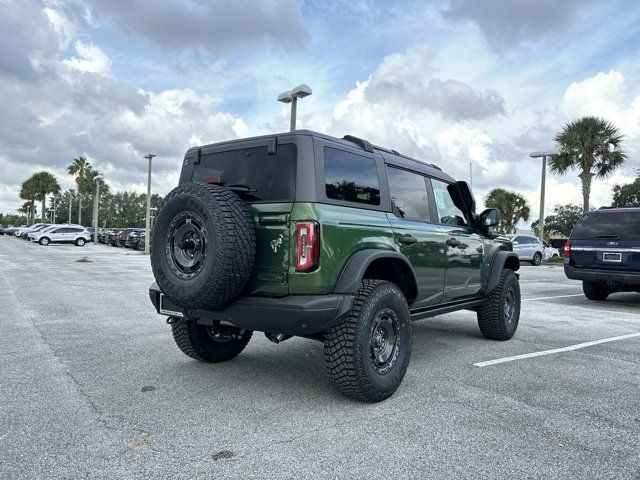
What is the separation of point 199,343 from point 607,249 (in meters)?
8.00

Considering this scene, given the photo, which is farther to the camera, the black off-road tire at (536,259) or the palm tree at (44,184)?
the palm tree at (44,184)

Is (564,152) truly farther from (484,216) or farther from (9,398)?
(9,398)

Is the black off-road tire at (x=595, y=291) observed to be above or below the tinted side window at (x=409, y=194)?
below

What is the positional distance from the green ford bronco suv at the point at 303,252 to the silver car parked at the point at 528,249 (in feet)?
68.7

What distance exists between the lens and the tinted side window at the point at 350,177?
376 centimetres

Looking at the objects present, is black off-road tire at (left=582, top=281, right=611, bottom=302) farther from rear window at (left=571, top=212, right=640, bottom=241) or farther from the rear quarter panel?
the rear quarter panel

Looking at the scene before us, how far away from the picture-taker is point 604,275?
922cm

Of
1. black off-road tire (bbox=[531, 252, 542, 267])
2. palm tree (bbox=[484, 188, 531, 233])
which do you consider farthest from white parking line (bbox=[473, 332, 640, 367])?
palm tree (bbox=[484, 188, 531, 233])

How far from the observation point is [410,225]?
441cm

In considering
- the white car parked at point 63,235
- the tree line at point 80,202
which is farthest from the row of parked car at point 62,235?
the tree line at point 80,202

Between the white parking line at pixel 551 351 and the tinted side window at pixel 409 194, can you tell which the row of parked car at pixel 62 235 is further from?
the white parking line at pixel 551 351

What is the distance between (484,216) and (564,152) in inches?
991

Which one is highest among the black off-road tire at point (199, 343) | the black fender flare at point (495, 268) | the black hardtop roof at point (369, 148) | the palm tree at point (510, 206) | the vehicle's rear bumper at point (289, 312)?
the palm tree at point (510, 206)

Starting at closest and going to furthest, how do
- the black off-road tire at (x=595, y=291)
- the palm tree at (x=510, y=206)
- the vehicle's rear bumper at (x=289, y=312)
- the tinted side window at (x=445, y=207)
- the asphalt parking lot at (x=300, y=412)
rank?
the asphalt parking lot at (x=300, y=412), the vehicle's rear bumper at (x=289, y=312), the tinted side window at (x=445, y=207), the black off-road tire at (x=595, y=291), the palm tree at (x=510, y=206)
